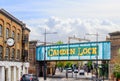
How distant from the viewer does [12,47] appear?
7119 centimetres

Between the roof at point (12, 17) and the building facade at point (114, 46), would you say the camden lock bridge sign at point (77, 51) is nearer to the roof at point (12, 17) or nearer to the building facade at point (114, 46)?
the building facade at point (114, 46)

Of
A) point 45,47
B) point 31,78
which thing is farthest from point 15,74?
point 45,47

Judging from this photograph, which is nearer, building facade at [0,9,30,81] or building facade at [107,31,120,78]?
building facade at [0,9,30,81]

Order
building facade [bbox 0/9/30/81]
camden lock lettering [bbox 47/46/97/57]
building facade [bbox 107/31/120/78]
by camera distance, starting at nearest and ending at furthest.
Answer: building facade [bbox 0/9/30/81]
building facade [bbox 107/31/120/78]
camden lock lettering [bbox 47/46/97/57]

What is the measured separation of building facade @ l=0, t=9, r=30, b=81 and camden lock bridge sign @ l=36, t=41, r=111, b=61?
10474mm

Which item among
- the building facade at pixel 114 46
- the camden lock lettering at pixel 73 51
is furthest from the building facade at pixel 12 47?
the building facade at pixel 114 46

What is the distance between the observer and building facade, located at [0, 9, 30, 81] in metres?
64.5

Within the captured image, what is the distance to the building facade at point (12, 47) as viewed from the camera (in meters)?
64.5

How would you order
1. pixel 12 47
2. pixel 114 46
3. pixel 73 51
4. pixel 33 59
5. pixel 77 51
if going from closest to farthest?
pixel 12 47, pixel 114 46, pixel 77 51, pixel 73 51, pixel 33 59

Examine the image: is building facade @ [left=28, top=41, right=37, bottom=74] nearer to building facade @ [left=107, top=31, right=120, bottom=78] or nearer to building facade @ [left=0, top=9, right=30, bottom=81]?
building facade @ [left=0, top=9, right=30, bottom=81]

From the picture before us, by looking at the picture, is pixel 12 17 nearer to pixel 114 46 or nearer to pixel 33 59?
pixel 114 46

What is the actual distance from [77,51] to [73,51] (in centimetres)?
138

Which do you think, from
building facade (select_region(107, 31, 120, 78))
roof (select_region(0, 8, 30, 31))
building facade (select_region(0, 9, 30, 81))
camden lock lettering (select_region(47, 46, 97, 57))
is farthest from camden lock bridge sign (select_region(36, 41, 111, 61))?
roof (select_region(0, 8, 30, 31))

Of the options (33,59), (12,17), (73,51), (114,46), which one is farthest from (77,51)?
(12,17)
